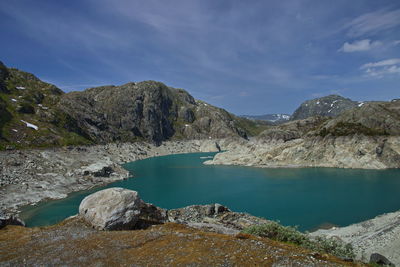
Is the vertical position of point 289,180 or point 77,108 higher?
point 77,108

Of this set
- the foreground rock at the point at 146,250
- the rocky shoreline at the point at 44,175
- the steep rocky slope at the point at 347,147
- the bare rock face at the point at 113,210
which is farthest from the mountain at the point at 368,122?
the foreground rock at the point at 146,250

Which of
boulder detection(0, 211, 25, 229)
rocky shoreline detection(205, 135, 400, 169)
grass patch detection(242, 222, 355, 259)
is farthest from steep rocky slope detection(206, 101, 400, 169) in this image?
boulder detection(0, 211, 25, 229)

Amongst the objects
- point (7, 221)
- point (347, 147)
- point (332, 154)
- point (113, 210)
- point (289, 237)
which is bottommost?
point (289, 237)

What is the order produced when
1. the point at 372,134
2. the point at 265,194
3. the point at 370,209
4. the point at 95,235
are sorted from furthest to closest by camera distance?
the point at 372,134, the point at 265,194, the point at 370,209, the point at 95,235

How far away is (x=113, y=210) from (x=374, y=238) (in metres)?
32.3

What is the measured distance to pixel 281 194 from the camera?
66.9 meters

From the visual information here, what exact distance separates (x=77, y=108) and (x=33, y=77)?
137 ft

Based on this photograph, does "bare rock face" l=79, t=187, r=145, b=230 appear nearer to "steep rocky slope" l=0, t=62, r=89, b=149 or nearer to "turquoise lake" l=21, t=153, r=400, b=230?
"turquoise lake" l=21, t=153, r=400, b=230

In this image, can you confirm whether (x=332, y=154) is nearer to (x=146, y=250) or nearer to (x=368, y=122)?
(x=368, y=122)

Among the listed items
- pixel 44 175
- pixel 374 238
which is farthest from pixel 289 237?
pixel 44 175

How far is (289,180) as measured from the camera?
8512 cm

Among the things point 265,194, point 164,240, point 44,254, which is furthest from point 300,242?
point 265,194

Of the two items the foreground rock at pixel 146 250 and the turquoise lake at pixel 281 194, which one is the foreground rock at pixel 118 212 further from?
the turquoise lake at pixel 281 194

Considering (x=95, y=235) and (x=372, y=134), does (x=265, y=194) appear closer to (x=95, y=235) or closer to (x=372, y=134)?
(x=95, y=235)
